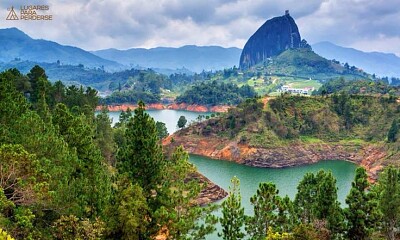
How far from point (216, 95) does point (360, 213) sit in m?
112

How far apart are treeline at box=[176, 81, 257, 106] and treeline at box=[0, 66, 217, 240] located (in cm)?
11016

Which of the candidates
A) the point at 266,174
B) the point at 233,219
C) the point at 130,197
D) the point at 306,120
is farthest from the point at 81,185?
the point at 306,120

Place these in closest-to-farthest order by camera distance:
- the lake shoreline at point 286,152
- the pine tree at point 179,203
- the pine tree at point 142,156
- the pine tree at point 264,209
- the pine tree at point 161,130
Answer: the pine tree at point 179,203 < the pine tree at point 142,156 < the pine tree at point 264,209 < the lake shoreline at point 286,152 < the pine tree at point 161,130

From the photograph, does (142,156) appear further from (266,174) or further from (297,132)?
(297,132)

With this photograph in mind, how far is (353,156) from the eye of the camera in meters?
70.3

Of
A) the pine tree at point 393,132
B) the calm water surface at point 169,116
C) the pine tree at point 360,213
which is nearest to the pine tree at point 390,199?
the pine tree at point 360,213

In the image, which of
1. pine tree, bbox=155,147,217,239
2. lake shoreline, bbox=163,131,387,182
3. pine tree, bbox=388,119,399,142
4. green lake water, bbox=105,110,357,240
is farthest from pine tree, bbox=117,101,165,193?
pine tree, bbox=388,119,399,142

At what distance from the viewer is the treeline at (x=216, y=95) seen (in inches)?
5276

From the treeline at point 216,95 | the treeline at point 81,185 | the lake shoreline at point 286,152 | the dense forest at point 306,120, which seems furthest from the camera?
the treeline at point 216,95

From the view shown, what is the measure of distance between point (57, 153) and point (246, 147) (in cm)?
5135

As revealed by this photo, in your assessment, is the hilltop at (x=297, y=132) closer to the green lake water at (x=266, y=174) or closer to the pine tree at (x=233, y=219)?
the green lake water at (x=266, y=174)

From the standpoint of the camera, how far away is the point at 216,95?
13438 centimetres

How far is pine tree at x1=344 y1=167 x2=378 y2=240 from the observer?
2289 centimetres

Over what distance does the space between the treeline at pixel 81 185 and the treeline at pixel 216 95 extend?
110 m
